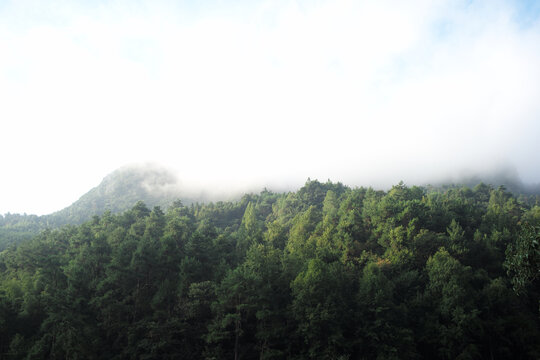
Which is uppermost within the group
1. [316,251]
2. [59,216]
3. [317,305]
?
[59,216]

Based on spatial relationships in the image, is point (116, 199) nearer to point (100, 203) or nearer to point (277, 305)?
point (100, 203)

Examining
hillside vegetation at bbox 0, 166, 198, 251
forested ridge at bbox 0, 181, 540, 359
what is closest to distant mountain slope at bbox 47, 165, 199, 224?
hillside vegetation at bbox 0, 166, 198, 251

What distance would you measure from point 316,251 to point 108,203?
166001 millimetres

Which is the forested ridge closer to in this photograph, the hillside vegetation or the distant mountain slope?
the hillside vegetation

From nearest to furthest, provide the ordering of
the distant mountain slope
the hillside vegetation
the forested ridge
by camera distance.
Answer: the forested ridge → the hillside vegetation → the distant mountain slope

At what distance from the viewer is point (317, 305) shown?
116 feet

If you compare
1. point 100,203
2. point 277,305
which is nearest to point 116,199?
point 100,203

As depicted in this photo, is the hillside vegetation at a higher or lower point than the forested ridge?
higher

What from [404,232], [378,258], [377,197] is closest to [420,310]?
[378,258]

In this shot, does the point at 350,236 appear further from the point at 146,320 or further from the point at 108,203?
the point at 108,203

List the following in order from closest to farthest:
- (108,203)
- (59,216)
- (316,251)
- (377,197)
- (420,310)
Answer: (420,310), (316,251), (377,197), (59,216), (108,203)

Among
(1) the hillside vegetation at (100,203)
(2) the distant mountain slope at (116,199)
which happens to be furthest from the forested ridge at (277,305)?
(2) the distant mountain slope at (116,199)

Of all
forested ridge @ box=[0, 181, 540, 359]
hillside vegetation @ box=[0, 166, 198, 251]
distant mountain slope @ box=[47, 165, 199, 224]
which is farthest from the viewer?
distant mountain slope @ box=[47, 165, 199, 224]

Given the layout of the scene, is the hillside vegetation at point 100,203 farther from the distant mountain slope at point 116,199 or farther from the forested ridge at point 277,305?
the forested ridge at point 277,305
